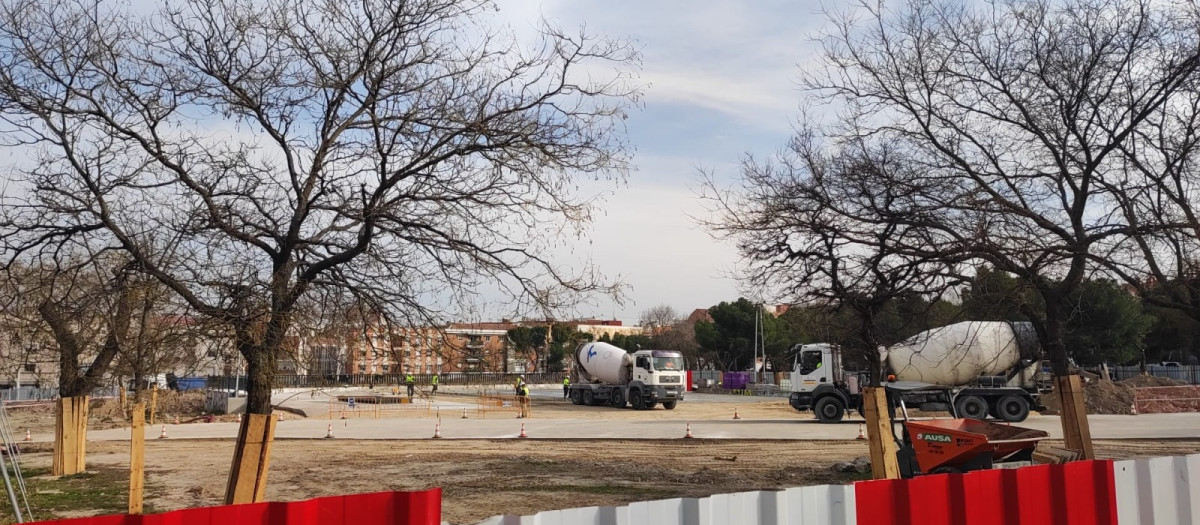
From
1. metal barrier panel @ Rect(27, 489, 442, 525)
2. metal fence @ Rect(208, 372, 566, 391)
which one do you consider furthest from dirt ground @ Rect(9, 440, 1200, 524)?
metal barrier panel @ Rect(27, 489, 442, 525)

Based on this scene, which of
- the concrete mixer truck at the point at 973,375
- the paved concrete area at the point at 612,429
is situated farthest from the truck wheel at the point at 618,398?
the concrete mixer truck at the point at 973,375

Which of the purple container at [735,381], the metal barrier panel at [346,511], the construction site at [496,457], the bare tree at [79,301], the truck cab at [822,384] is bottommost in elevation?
the purple container at [735,381]

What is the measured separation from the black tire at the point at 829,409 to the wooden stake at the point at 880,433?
2115 centimetres

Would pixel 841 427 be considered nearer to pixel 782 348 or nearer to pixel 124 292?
pixel 124 292

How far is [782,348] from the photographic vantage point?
79.9 meters

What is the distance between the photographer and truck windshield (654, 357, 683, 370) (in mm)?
42219

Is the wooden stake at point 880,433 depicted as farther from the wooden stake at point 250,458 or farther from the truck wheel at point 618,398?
the truck wheel at point 618,398

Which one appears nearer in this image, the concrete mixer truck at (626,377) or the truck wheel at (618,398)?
the concrete mixer truck at (626,377)

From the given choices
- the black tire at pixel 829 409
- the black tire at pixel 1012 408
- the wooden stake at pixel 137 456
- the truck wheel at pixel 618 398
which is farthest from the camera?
the truck wheel at pixel 618 398

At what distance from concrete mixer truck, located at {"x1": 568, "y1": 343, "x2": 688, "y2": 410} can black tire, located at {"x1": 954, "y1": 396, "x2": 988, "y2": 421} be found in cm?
1458

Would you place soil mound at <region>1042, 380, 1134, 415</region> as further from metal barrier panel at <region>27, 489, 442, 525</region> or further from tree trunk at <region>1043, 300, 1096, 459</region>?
metal barrier panel at <region>27, 489, 442, 525</region>

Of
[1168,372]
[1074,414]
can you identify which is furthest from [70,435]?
[1168,372]

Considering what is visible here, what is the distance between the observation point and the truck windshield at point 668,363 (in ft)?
139

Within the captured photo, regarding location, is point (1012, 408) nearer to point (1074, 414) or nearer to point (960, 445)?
point (960, 445)
